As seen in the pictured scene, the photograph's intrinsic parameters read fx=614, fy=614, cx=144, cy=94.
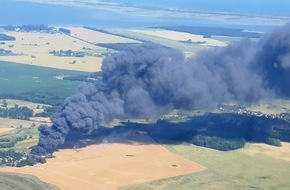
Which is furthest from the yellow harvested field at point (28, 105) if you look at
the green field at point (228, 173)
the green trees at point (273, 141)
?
the green trees at point (273, 141)

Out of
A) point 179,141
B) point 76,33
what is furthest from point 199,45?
point 179,141

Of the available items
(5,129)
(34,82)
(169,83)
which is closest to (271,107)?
(169,83)

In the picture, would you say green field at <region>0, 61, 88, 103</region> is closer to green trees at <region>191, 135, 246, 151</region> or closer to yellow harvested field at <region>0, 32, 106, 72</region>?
yellow harvested field at <region>0, 32, 106, 72</region>

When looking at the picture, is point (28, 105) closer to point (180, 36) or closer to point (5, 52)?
point (5, 52)

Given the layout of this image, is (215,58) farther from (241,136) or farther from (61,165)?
(61,165)

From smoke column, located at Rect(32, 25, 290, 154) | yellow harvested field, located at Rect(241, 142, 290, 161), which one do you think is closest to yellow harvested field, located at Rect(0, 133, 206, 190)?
smoke column, located at Rect(32, 25, 290, 154)

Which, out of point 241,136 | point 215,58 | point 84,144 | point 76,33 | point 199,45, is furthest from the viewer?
point 76,33
